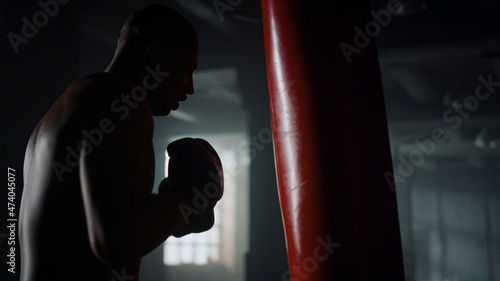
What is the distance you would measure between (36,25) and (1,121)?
3.44 ft

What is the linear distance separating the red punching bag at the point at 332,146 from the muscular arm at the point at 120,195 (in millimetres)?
406

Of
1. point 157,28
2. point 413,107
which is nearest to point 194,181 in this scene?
point 157,28

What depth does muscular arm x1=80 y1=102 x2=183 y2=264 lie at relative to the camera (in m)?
0.61

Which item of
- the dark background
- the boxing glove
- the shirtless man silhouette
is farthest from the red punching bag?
the dark background

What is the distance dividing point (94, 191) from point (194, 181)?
23cm

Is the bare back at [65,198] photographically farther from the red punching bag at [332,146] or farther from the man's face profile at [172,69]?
the red punching bag at [332,146]

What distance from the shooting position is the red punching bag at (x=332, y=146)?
910 millimetres

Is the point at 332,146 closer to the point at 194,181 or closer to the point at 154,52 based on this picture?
the point at 194,181

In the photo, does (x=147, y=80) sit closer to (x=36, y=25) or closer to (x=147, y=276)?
(x=36, y=25)

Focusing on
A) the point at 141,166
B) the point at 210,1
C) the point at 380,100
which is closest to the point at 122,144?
the point at 141,166

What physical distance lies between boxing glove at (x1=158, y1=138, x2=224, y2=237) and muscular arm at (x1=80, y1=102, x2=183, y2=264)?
110mm

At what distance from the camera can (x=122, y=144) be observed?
0.64m

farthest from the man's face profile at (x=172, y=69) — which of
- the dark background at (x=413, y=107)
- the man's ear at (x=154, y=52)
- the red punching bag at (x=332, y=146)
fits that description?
the dark background at (x=413, y=107)

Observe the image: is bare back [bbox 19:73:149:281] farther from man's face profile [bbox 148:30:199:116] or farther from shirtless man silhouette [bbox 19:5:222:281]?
man's face profile [bbox 148:30:199:116]
